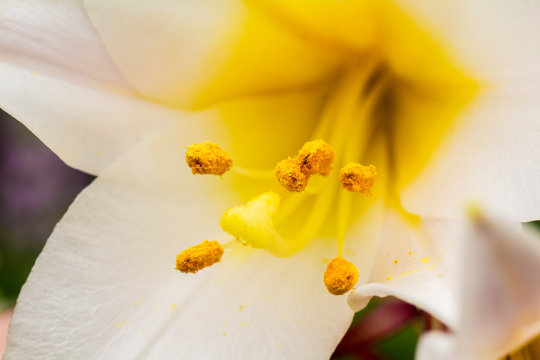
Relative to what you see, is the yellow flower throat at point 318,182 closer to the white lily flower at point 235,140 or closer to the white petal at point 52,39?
the white lily flower at point 235,140

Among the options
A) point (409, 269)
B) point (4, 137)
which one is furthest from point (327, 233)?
point (4, 137)

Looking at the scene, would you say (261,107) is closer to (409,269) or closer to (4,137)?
(409,269)

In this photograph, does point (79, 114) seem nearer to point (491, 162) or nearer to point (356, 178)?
point (356, 178)

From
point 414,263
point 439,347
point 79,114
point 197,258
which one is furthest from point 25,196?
point 439,347

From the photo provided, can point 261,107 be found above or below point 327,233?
above

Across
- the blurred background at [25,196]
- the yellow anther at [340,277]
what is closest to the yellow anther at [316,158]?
the yellow anther at [340,277]

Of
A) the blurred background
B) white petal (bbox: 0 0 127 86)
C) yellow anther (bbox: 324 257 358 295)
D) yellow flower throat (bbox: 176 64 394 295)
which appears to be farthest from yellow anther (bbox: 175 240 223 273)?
the blurred background

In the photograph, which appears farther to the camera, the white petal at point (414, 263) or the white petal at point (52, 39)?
the white petal at point (52, 39)
